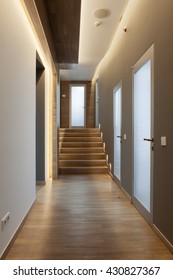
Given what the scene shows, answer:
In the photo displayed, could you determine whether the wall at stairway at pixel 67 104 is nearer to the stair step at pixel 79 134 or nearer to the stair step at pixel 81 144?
the stair step at pixel 79 134

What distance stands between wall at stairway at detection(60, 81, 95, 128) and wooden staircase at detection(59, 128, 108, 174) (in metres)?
1.98

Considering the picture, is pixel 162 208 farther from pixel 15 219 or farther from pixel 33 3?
pixel 33 3

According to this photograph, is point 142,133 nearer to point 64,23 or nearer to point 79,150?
point 64,23

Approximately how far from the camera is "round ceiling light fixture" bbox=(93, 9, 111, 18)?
12.9ft

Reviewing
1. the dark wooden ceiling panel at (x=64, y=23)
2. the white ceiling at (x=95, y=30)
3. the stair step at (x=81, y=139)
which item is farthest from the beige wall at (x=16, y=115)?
the stair step at (x=81, y=139)

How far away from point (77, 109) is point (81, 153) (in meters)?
3.62

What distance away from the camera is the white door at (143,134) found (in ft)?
9.53

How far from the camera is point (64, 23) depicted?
13.1 feet

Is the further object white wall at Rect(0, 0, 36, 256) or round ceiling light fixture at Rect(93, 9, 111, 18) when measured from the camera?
round ceiling light fixture at Rect(93, 9, 111, 18)

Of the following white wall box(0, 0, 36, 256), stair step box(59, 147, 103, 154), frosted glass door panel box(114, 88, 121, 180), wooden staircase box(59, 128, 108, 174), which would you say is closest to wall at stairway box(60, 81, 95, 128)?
wooden staircase box(59, 128, 108, 174)

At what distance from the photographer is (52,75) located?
5816mm

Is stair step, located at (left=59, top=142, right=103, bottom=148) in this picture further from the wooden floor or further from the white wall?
the white wall
